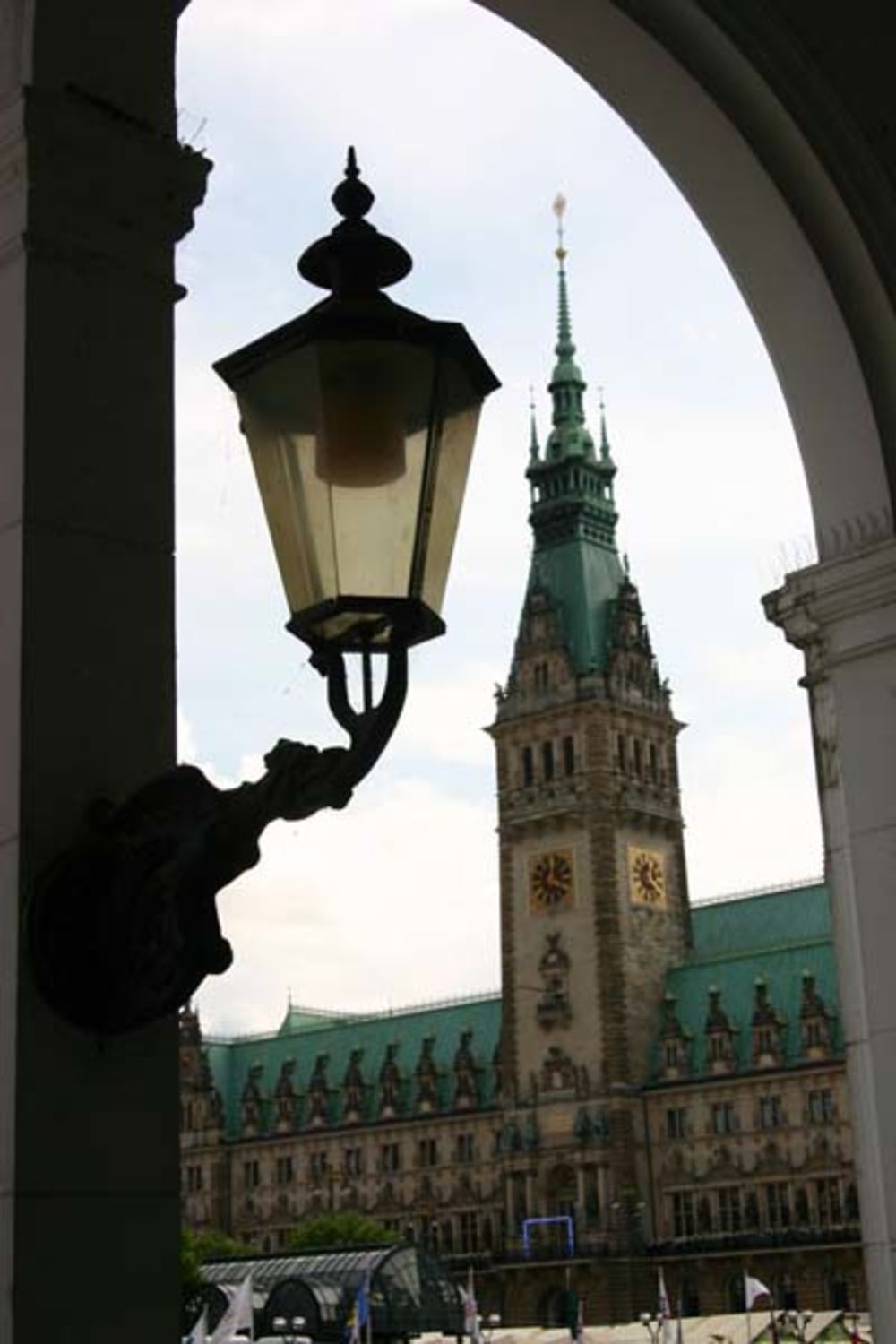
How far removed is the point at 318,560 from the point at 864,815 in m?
2.77

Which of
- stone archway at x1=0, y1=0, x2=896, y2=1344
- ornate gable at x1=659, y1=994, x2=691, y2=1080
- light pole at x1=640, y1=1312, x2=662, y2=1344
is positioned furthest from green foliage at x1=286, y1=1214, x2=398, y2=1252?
stone archway at x1=0, y1=0, x2=896, y2=1344

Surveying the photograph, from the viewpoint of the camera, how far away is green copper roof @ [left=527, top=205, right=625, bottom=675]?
82812mm

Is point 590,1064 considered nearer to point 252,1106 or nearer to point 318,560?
point 252,1106

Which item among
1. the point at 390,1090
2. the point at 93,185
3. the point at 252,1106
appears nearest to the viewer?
the point at 93,185

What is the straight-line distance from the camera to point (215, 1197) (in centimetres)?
9225

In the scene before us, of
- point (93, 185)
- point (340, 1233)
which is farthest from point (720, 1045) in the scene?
point (93, 185)

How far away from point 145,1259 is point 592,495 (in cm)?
8342

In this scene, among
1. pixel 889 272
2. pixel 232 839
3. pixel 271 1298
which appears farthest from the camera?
pixel 271 1298

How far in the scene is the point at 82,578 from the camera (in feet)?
10.6

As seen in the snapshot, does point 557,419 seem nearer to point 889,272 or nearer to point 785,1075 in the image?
point 785,1075

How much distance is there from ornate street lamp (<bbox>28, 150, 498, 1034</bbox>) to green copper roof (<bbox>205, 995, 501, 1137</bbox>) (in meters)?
79.4

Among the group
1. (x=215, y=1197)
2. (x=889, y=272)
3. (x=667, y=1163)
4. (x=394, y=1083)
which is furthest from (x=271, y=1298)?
(x=889, y=272)

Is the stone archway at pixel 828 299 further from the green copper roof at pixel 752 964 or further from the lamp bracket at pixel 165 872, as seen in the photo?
the green copper roof at pixel 752 964

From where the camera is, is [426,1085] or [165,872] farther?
[426,1085]
